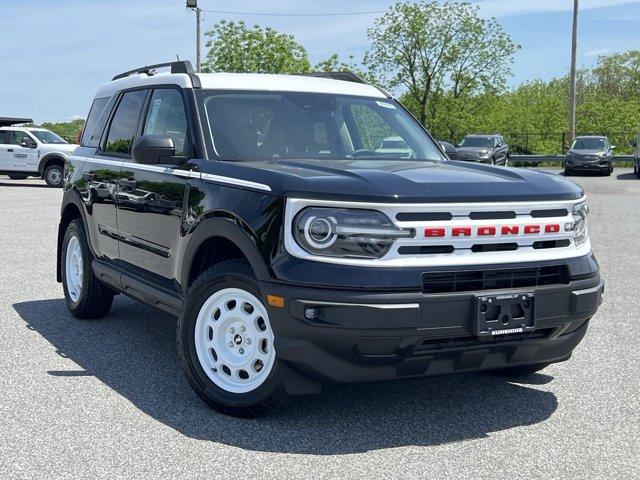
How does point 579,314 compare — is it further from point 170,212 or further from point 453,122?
point 453,122

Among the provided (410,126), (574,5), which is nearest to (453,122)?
(574,5)

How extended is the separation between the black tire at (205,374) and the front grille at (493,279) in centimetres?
85

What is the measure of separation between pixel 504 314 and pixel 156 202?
2.29 meters

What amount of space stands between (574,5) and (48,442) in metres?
42.0

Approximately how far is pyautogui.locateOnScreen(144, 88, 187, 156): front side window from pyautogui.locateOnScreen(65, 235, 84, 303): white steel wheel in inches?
59.7

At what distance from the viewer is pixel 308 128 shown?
5.46 metres

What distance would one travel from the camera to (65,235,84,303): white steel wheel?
22.7ft

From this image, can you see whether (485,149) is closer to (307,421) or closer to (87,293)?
(87,293)

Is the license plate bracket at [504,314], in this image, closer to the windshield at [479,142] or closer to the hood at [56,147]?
the hood at [56,147]

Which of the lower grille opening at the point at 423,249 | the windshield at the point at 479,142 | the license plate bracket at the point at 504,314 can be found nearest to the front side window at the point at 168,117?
the lower grille opening at the point at 423,249

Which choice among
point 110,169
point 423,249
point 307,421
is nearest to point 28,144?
point 110,169

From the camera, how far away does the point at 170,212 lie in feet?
16.8

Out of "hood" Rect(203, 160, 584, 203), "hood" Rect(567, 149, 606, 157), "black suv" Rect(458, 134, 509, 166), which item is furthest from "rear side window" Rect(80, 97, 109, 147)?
"hood" Rect(567, 149, 606, 157)

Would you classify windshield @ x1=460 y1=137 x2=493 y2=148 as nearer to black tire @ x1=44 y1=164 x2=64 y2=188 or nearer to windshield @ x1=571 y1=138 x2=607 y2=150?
windshield @ x1=571 y1=138 x2=607 y2=150
